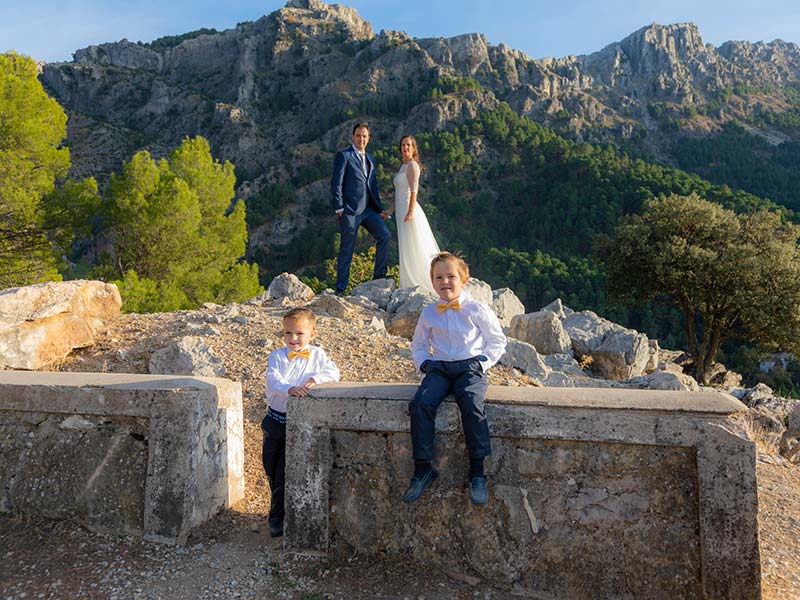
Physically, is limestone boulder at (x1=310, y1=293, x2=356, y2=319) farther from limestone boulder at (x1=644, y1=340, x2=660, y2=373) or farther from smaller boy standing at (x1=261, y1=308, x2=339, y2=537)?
limestone boulder at (x1=644, y1=340, x2=660, y2=373)

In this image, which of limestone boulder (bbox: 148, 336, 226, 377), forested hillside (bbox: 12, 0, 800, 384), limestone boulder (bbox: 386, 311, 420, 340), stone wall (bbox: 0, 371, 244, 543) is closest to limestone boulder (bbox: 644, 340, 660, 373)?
limestone boulder (bbox: 386, 311, 420, 340)

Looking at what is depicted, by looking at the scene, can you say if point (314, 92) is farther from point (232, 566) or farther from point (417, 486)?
point (417, 486)

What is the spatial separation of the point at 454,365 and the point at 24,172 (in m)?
12.1

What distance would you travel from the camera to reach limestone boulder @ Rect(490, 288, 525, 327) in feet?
29.5

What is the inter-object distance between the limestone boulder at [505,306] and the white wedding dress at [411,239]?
1735 mm

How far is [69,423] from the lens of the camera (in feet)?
10.0

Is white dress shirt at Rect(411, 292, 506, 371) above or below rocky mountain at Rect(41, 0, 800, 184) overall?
below

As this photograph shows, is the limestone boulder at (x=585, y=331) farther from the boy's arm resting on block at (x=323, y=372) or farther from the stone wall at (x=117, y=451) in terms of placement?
the stone wall at (x=117, y=451)

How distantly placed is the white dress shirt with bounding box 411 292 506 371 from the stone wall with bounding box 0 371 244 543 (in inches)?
50.9

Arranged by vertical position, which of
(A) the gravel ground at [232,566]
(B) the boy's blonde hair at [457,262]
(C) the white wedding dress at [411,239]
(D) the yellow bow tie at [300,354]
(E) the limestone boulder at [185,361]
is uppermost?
(C) the white wedding dress at [411,239]

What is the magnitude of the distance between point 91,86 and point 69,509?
96820 millimetres

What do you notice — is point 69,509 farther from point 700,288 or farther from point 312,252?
point 312,252

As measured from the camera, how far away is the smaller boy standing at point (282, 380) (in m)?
Answer: 2.97

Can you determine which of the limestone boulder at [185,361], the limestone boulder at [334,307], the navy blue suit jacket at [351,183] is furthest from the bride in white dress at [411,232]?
the limestone boulder at [185,361]
